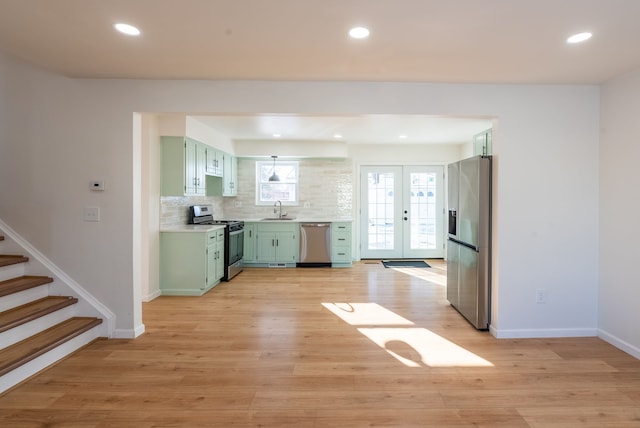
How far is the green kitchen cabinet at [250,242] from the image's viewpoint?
647 cm

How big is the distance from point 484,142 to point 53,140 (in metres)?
4.50

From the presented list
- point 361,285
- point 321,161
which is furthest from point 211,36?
point 321,161

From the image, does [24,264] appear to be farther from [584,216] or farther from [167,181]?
[584,216]

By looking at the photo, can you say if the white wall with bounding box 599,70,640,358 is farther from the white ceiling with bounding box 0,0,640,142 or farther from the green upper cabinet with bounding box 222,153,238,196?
the green upper cabinet with bounding box 222,153,238,196

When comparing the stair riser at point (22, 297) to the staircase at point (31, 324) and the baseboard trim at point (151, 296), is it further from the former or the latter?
the baseboard trim at point (151, 296)

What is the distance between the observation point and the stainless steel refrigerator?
3328mm

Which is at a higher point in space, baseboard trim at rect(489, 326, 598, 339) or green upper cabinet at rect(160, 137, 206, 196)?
green upper cabinet at rect(160, 137, 206, 196)

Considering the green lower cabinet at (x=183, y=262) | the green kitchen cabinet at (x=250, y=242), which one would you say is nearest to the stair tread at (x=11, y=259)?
the green lower cabinet at (x=183, y=262)

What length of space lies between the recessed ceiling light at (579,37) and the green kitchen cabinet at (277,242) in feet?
16.0

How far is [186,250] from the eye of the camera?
4.61 m

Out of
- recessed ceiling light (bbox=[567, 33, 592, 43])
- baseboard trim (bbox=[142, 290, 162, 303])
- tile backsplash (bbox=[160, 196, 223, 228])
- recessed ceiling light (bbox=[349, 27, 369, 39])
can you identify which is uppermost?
recessed ceiling light (bbox=[349, 27, 369, 39])

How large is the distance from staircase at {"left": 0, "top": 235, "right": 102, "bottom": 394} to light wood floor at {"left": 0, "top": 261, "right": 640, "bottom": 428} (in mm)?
115

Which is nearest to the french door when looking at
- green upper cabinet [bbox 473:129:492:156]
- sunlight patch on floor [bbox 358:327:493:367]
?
green upper cabinet [bbox 473:129:492:156]

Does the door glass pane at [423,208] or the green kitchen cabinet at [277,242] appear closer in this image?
the green kitchen cabinet at [277,242]
